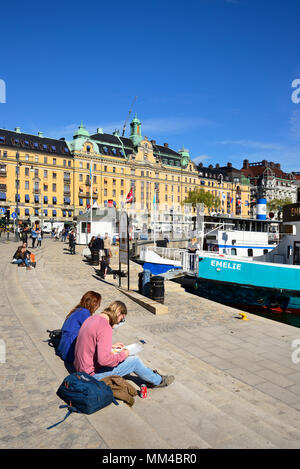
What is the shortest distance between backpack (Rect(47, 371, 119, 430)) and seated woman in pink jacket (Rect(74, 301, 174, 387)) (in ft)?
0.85

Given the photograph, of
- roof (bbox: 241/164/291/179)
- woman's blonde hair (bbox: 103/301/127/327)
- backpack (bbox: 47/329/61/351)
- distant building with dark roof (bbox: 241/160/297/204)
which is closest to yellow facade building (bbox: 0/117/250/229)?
distant building with dark roof (bbox: 241/160/297/204)

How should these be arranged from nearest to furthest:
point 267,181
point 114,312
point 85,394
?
point 85,394, point 114,312, point 267,181

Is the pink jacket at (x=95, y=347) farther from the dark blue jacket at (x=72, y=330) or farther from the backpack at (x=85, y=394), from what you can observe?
the dark blue jacket at (x=72, y=330)

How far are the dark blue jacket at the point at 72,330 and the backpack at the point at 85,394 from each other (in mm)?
1100

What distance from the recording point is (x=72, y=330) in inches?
234

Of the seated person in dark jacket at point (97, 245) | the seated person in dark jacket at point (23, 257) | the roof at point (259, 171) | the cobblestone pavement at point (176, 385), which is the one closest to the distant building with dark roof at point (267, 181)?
the roof at point (259, 171)

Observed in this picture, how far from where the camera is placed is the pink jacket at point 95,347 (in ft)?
16.4

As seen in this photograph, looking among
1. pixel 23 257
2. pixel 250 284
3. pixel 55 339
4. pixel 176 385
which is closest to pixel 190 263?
pixel 250 284

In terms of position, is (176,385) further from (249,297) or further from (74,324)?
(249,297)

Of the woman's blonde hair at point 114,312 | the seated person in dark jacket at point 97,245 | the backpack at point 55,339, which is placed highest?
the seated person in dark jacket at point 97,245

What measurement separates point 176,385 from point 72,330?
1880 mm

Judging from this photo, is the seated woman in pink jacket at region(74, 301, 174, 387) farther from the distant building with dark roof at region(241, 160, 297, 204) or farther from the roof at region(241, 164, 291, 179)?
the roof at region(241, 164, 291, 179)
